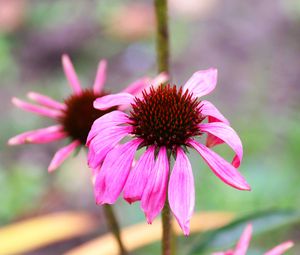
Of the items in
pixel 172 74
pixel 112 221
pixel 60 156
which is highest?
pixel 60 156

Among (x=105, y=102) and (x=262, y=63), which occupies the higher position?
(x=105, y=102)

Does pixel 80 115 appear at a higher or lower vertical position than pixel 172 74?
higher

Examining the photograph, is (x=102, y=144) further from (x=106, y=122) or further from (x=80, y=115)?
(x=80, y=115)

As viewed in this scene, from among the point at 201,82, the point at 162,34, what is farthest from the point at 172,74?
the point at 201,82

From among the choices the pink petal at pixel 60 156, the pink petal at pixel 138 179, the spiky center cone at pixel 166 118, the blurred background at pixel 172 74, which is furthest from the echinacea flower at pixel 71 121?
the blurred background at pixel 172 74

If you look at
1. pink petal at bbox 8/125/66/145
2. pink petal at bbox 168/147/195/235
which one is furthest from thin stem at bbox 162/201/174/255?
pink petal at bbox 8/125/66/145

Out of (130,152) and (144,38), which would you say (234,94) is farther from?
(130,152)

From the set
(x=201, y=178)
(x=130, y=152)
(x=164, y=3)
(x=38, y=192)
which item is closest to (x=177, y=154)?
(x=130, y=152)
